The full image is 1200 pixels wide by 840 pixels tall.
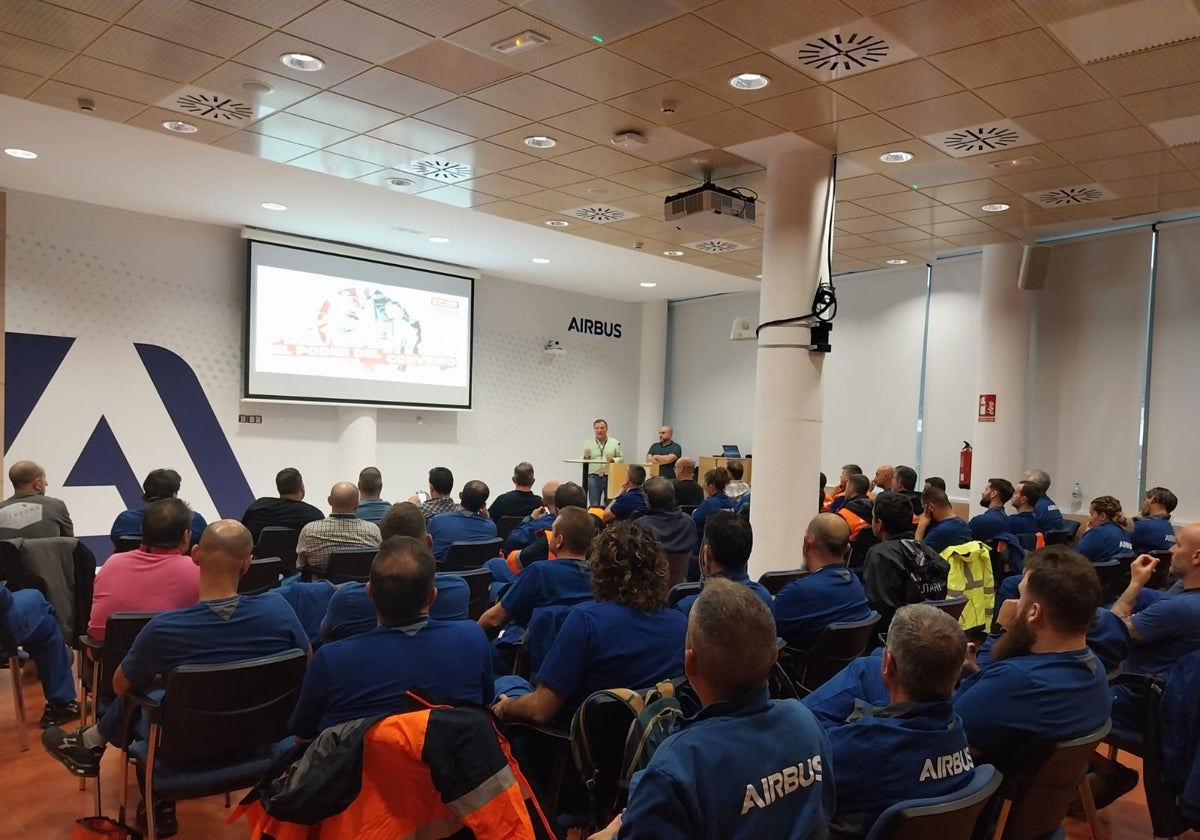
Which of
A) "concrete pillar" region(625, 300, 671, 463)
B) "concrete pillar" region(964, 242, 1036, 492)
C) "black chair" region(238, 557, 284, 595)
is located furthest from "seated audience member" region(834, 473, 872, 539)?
"concrete pillar" region(625, 300, 671, 463)

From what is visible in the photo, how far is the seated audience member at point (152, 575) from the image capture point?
3.17m

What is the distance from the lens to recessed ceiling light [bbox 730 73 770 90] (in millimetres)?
4422

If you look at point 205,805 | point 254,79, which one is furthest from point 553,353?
point 205,805

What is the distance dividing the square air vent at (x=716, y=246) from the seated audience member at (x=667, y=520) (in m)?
3.82

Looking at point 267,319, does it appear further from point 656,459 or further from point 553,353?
point 656,459

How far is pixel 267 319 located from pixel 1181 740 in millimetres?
9273

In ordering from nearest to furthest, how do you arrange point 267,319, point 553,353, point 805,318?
point 805,318, point 267,319, point 553,353

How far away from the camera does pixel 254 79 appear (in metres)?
4.70

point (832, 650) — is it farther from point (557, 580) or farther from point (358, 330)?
point (358, 330)

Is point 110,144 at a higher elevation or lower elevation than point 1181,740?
higher

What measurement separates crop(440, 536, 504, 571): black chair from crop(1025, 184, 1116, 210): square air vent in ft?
16.1

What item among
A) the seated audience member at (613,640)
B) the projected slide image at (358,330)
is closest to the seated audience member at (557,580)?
the seated audience member at (613,640)

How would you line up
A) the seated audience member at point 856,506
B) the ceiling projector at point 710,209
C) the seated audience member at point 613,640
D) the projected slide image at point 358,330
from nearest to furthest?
the seated audience member at point 613,640 → the seated audience member at point 856,506 → the ceiling projector at point 710,209 → the projected slide image at point 358,330

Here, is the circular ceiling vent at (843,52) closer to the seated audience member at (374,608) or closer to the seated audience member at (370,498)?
the seated audience member at (374,608)
